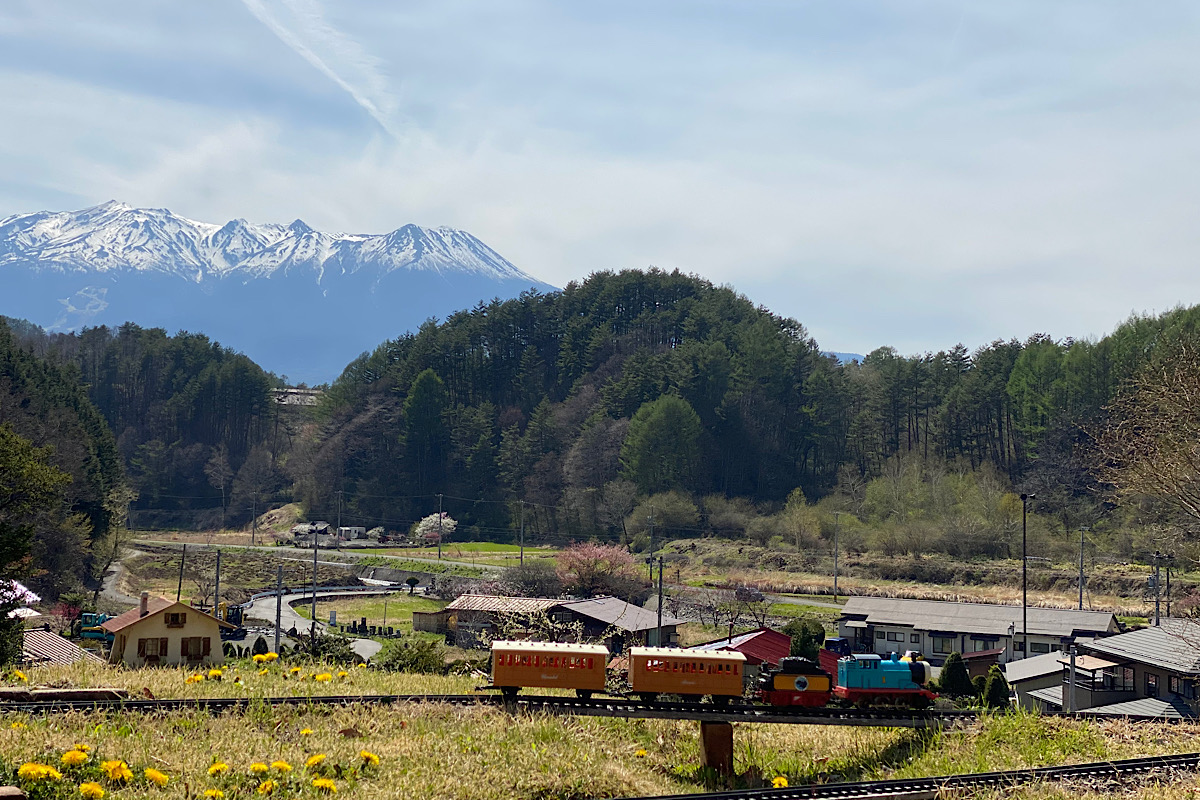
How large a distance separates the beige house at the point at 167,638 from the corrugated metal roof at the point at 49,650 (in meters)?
4.15

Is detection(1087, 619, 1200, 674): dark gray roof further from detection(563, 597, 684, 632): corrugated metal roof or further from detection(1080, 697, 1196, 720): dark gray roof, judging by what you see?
detection(563, 597, 684, 632): corrugated metal roof

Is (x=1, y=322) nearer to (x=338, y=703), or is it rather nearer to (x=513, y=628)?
(x=513, y=628)

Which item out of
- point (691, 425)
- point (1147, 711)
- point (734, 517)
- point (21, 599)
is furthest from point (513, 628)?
point (691, 425)

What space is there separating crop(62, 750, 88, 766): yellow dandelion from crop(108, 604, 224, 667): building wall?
11.0 m

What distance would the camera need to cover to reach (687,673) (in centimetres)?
1202

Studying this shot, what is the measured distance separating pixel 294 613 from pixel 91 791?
4554cm

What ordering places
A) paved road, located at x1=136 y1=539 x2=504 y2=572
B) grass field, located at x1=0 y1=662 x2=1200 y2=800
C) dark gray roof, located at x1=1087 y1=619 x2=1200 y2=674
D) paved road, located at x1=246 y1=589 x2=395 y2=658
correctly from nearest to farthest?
grass field, located at x1=0 y1=662 x2=1200 y2=800
dark gray roof, located at x1=1087 y1=619 x2=1200 y2=674
paved road, located at x1=246 y1=589 x2=395 y2=658
paved road, located at x1=136 y1=539 x2=504 y2=572

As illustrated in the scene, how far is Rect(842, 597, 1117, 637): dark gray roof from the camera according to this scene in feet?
123

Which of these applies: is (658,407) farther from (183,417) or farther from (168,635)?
(168,635)

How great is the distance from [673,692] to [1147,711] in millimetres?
15834

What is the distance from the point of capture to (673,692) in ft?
39.2

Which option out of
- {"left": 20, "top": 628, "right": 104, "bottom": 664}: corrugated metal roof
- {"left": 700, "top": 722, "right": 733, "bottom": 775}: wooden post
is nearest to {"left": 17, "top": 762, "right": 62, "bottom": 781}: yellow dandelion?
{"left": 700, "top": 722, "right": 733, "bottom": 775}: wooden post

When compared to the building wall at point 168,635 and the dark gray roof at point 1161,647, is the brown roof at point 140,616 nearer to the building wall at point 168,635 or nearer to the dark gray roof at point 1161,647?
the building wall at point 168,635

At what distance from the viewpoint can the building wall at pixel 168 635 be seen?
1909 centimetres
